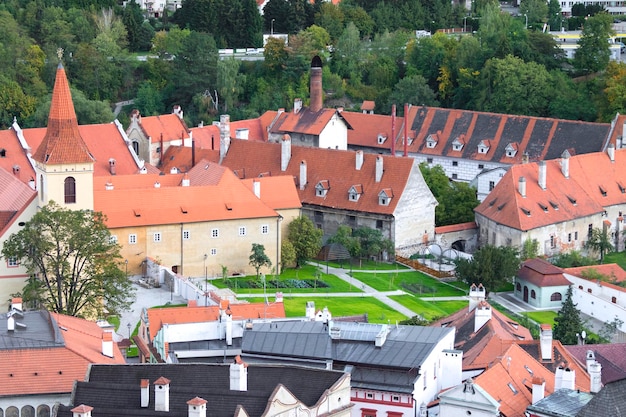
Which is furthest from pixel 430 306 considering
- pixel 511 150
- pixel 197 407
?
pixel 197 407

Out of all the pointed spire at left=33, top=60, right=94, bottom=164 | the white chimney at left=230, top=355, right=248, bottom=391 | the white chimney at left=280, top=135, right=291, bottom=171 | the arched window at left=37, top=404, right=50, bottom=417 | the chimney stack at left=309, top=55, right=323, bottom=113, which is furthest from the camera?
the chimney stack at left=309, top=55, right=323, bottom=113

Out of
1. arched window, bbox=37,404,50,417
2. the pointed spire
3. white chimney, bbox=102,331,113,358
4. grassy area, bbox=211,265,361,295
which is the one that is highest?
the pointed spire

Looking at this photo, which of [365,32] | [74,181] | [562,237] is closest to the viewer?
[74,181]

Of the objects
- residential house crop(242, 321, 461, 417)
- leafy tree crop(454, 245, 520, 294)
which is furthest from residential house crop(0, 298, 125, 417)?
leafy tree crop(454, 245, 520, 294)

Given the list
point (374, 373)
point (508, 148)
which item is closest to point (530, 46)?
point (508, 148)

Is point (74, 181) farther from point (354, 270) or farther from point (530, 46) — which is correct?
point (530, 46)

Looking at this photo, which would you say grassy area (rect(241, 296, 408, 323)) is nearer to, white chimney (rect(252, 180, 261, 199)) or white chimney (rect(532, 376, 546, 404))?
white chimney (rect(252, 180, 261, 199))
